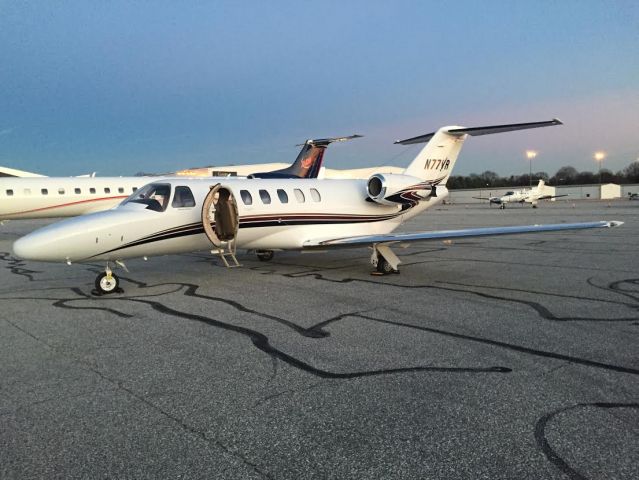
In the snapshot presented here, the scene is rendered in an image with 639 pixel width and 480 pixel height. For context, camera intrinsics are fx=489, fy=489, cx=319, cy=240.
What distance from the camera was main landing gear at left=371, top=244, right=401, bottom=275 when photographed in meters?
10.6

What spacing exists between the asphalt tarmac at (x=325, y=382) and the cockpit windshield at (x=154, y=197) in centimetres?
169

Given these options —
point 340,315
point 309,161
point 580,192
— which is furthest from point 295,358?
point 580,192

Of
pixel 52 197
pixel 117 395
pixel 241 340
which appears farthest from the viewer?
pixel 52 197

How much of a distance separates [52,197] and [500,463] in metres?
23.1

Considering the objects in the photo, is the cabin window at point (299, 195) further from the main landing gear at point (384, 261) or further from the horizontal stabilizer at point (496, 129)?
the horizontal stabilizer at point (496, 129)

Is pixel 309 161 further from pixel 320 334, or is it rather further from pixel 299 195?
pixel 320 334

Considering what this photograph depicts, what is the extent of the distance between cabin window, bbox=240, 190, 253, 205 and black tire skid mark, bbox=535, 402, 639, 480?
813 centimetres

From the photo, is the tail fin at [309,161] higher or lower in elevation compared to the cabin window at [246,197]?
higher

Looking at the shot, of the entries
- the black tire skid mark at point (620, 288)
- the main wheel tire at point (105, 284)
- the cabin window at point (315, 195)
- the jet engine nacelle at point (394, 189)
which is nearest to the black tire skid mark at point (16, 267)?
the main wheel tire at point (105, 284)

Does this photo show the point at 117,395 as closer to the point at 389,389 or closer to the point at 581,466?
the point at 389,389

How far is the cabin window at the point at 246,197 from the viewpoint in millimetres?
10836

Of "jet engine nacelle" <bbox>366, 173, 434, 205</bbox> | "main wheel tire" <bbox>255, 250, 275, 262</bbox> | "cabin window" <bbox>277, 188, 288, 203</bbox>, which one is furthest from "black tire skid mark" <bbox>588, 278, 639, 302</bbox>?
"main wheel tire" <bbox>255, 250, 275, 262</bbox>

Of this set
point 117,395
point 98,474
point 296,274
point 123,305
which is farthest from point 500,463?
point 296,274

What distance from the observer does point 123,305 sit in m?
8.05
